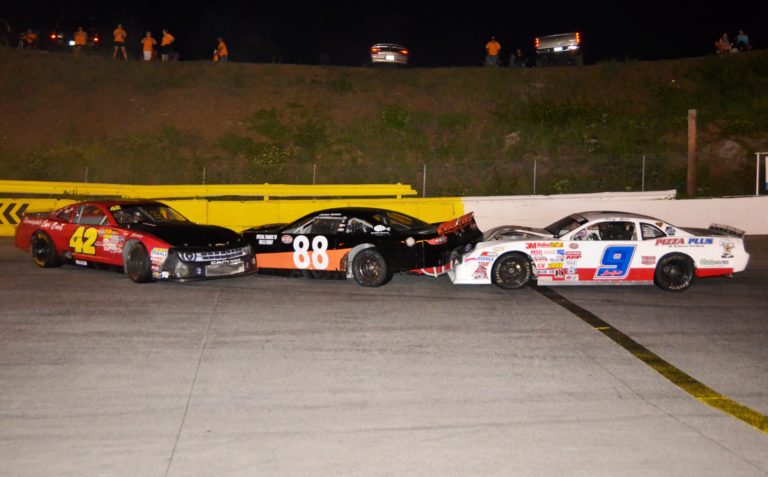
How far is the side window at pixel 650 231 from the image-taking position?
39.6 feet

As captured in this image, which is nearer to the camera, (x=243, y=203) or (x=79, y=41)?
(x=243, y=203)

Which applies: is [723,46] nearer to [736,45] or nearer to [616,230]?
[736,45]

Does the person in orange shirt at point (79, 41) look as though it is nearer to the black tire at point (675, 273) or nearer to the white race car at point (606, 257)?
the white race car at point (606, 257)

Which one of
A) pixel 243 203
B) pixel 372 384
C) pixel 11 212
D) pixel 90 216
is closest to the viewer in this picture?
pixel 372 384

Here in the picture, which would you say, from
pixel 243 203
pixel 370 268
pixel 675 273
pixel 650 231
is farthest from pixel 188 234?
pixel 675 273

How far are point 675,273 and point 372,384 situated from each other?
693cm

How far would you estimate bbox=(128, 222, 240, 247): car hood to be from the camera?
12055 millimetres

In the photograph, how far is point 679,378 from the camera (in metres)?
7.27

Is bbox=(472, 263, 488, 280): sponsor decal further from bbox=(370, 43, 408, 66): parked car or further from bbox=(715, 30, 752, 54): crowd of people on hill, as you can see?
bbox=(715, 30, 752, 54): crowd of people on hill

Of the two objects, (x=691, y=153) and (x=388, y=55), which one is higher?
(x=388, y=55)

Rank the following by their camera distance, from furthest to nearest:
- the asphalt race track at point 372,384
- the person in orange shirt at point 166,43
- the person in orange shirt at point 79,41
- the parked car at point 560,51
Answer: the person in orange shirt at point 79,41, the person in orange shirt at point 166,43, the parked car at point 560,51, the asphalt race track at point 372,384

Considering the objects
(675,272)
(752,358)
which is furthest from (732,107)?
(752,358)

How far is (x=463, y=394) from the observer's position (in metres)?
6.72

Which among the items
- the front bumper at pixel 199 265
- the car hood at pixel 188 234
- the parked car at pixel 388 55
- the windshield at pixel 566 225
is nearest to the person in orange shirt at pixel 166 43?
the parked car at pixel 388 55
